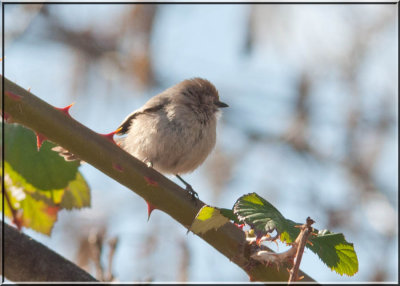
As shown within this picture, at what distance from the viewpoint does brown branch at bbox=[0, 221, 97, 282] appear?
7.30 ft

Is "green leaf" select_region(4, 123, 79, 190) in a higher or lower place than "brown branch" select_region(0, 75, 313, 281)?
higher

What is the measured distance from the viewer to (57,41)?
7.18m

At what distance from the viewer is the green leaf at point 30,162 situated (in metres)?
2.35

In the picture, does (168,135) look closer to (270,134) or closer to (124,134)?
(124,134)

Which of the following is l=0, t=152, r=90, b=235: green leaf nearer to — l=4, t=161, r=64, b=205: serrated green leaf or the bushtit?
l=4, t=161, r=64, b=205: serrated green leaf

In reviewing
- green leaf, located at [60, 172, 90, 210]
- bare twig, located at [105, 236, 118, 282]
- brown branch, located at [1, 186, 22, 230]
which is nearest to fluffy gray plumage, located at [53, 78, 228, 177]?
bare twig, located at [105, 236, 118, 282]

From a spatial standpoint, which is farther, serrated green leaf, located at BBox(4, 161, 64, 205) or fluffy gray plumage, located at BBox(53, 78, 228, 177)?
fluffy gray plumage, located at BBox(53, 78, 228, 177)

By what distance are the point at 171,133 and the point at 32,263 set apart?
1.93 metres

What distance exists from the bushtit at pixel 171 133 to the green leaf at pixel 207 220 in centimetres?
204

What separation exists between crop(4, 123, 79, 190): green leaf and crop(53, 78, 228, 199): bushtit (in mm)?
1582

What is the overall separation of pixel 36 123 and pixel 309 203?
6.42 m

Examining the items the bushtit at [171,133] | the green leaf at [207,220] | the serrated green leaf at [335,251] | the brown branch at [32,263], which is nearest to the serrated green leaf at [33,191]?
the brown branch at [32,263]

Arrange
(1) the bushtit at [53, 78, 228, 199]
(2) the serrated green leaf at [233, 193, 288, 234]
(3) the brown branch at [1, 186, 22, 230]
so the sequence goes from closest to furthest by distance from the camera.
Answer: (2) the serrated green leaf at [233, 193, 288, 234]
(3) the brown branch at [1, 186, 22, 230]
(1) the bushtit at [53, 78, 228, 199]

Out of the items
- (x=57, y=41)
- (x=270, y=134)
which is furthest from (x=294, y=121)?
(x=57, y=41)
